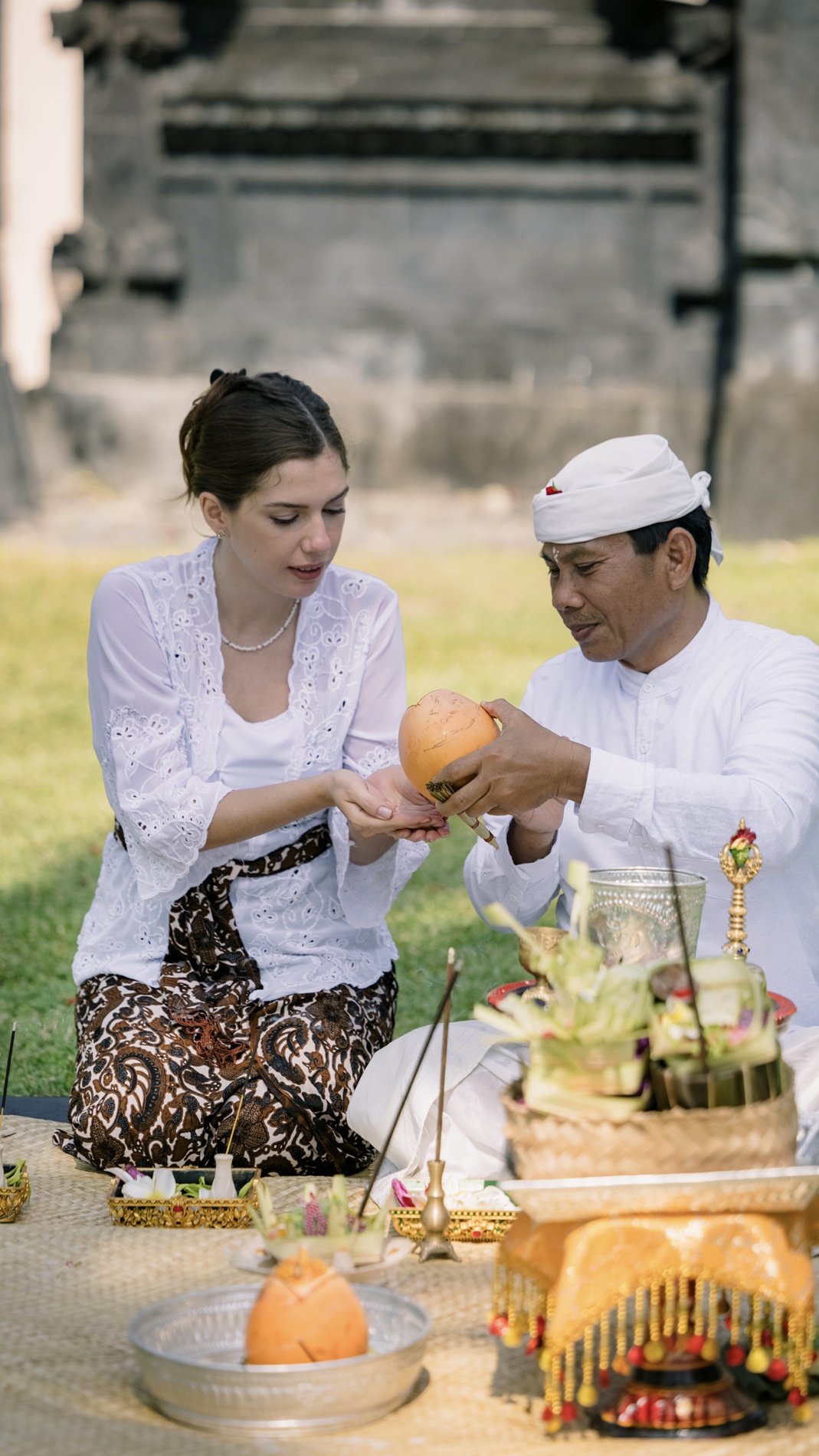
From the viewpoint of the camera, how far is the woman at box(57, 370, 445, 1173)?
14.2ft

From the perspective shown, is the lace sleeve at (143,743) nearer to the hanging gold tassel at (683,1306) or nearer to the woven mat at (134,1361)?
the woven mat at (134,1361)

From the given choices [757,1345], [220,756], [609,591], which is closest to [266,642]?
[220,756]

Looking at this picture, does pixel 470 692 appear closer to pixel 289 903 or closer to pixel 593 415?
pixel 593 415

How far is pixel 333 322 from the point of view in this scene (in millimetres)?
14438

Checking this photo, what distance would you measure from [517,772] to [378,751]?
0.93 meters

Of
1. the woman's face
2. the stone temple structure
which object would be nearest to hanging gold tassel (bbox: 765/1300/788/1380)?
the woman's face

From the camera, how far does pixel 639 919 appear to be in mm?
3461

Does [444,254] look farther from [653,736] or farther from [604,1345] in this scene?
[604,1345]

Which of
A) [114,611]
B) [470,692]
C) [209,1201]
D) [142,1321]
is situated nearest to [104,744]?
[114,611]

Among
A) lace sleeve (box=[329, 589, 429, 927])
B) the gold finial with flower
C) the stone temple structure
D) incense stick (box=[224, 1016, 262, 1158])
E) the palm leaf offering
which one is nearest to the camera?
the palm leaf offering

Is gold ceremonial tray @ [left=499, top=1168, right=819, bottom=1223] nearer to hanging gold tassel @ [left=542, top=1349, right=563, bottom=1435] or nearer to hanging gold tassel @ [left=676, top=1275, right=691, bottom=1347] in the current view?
hanging gold tassel @ [left=676, top=1275, right=691, bottom=1347]

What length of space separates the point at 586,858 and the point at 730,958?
4.14 ft

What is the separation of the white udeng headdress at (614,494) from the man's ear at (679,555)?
4 centimetres

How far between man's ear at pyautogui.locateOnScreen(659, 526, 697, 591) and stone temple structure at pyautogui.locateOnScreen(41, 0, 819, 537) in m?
9.93
